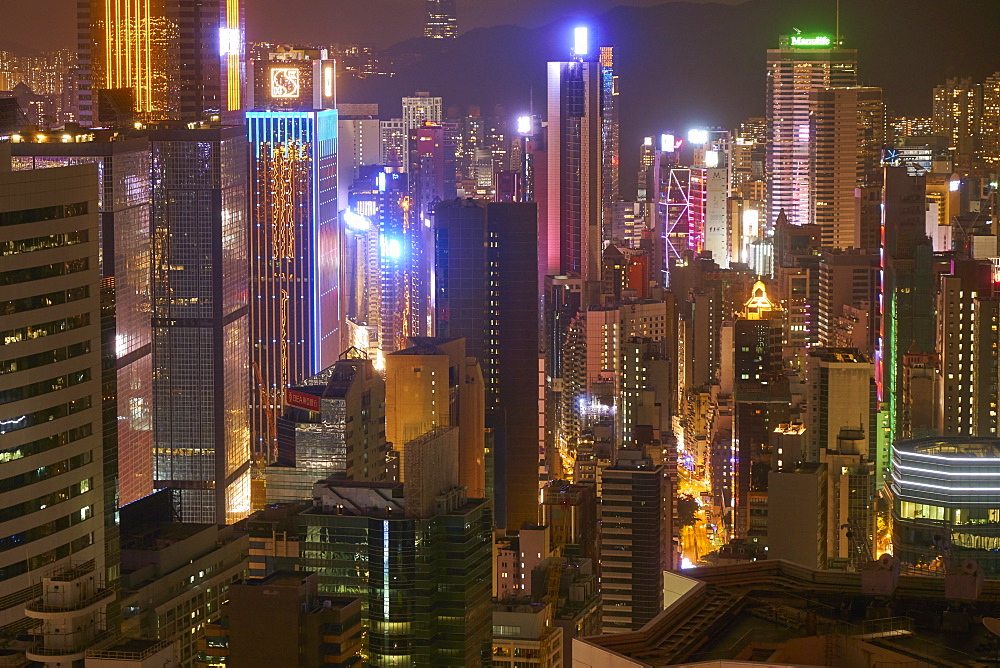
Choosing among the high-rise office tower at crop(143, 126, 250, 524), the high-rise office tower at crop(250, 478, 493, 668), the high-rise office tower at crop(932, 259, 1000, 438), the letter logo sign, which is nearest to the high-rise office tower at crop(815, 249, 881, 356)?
the high-rise office tower at crop(932, 259, 1000, 438)

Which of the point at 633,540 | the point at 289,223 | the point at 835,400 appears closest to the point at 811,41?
the point at 289,223

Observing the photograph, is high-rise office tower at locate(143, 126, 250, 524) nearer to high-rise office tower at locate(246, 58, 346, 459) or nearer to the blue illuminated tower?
high-rise office tower at locate(246, 58, 346, 459)

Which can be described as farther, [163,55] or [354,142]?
[354,142]

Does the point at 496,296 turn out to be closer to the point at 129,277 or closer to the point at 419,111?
the point at 129,277

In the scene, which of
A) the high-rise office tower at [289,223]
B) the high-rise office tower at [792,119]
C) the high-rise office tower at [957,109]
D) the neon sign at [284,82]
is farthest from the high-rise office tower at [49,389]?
the high-rise office tower at [792,119]

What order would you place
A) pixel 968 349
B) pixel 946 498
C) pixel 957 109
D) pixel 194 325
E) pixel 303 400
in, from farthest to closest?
pixel 957 109
pixel 968 349
pixel 194 325
pixel 303 400
pixel 946 498
